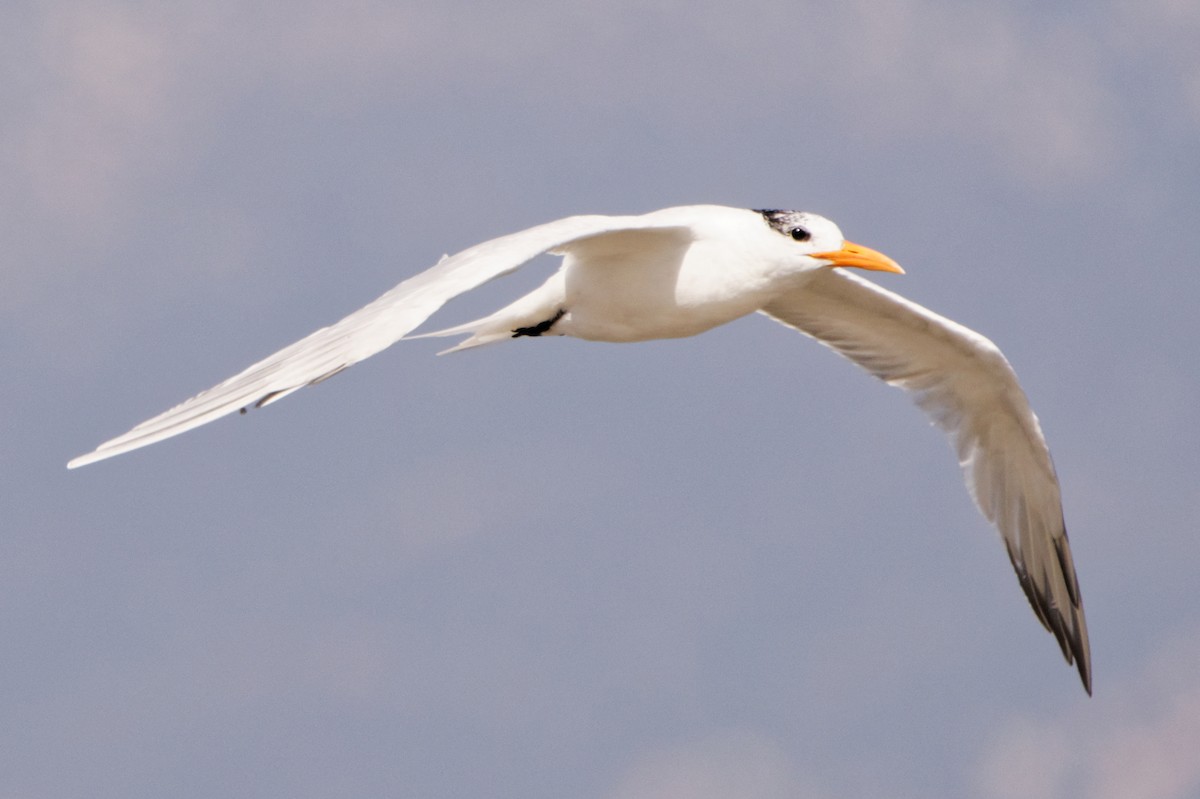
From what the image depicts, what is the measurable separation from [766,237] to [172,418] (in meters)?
3.98

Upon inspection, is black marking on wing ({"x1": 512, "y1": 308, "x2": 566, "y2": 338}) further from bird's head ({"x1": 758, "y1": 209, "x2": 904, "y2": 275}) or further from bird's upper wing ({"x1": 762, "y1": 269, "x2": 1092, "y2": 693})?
bird's upper wing ({"x1": 762, "y1": 269, "x2": 1092, "y2": 693})

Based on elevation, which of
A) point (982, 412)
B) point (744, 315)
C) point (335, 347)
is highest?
point (335, 347)

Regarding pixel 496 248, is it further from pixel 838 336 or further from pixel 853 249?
pixel 838 336

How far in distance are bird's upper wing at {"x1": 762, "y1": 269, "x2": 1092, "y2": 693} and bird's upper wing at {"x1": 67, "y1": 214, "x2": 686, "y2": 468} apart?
4.42 metres

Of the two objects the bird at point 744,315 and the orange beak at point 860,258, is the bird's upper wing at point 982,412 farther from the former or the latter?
the orange beak at point 860,258

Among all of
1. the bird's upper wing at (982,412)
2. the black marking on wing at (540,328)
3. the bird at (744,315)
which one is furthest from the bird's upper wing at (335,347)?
the bird's upper wing at (982,412)

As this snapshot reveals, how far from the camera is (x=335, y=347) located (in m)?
8.39

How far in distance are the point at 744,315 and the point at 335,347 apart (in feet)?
11.4

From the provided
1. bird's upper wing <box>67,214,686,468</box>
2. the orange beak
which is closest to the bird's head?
the orange beak

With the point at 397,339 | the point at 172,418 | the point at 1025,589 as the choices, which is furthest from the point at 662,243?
the point at 1025,589

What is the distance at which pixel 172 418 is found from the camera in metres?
8.31

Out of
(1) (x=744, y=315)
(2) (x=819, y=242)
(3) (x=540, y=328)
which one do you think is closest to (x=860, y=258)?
(2) (x=819, y=242)

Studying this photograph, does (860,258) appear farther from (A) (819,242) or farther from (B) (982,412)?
(B) (982,412)

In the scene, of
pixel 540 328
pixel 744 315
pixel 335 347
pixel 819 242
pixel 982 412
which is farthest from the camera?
pixel 982 412
